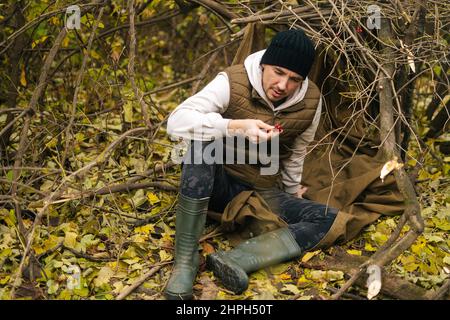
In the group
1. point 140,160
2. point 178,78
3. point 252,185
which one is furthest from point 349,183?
point 178,78

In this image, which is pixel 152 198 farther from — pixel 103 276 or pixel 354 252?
pixel 354 252

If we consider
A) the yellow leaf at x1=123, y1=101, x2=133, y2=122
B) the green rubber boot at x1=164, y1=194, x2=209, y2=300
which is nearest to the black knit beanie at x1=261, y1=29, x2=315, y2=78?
the green rubber boot at x1=164, y1=194, x2=209, y2=300

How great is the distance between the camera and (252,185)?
366 cm

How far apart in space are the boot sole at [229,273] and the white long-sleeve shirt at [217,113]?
23.2 inches

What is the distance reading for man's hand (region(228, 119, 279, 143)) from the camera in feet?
9.75

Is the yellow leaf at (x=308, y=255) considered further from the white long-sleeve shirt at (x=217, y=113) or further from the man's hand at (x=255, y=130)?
the man's hand at (x=255, y=130)

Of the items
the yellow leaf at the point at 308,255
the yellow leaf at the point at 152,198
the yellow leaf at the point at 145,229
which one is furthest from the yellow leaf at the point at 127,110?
the yellow leaf at the point at 308,255

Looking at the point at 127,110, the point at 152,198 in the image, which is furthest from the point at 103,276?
the point at 127,110

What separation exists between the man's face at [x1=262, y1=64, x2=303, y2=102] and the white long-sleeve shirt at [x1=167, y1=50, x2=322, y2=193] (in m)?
0.04

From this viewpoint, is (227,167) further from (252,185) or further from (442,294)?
(442,294)

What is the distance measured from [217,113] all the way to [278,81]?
350mm

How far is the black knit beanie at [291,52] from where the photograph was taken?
3.30 meters
